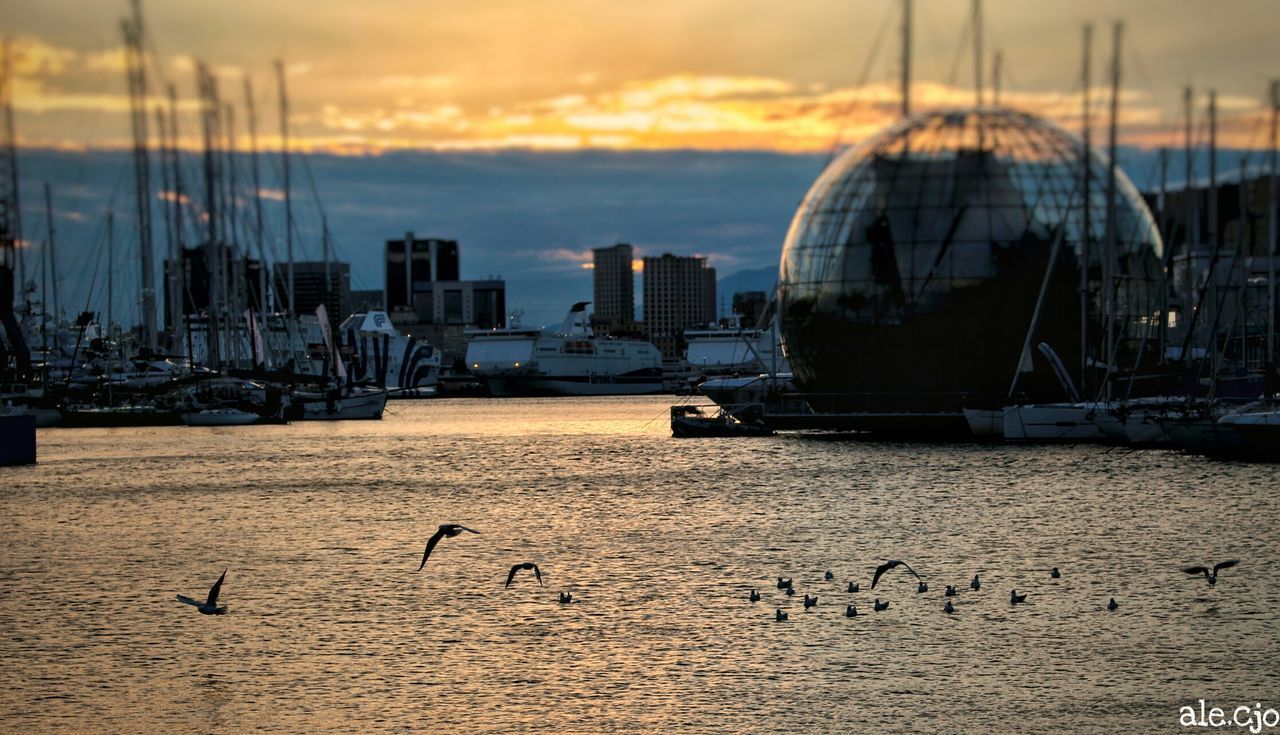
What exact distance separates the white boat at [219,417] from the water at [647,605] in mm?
57638

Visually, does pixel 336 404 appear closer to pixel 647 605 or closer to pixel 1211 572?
pixel 647 605

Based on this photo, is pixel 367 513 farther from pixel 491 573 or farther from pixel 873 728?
pixel 873 728

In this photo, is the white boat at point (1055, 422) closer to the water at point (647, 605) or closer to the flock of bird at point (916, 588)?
the water at point (647, 605)

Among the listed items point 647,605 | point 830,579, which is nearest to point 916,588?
point 830,579

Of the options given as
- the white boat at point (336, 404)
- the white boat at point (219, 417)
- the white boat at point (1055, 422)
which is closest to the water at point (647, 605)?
the white boat at point (1055, 422)

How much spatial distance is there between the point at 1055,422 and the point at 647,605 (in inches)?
1809

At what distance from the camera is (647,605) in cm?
3038

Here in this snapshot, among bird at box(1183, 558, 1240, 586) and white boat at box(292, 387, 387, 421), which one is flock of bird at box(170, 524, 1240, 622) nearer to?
bird at box(1183, 558, 1240, 586)

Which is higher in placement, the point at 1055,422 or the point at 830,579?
the point at 1055,422

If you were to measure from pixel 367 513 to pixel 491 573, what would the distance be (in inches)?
625

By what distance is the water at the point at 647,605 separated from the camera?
22.4 m

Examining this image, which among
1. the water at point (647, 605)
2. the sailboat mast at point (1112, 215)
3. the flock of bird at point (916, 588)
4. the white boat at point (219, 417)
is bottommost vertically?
the white boat at point (219, 417)

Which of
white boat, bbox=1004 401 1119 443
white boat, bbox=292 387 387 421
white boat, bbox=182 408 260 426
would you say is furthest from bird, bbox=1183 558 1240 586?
white boat, bbox=292 387 387 421

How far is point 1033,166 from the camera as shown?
267 ft
